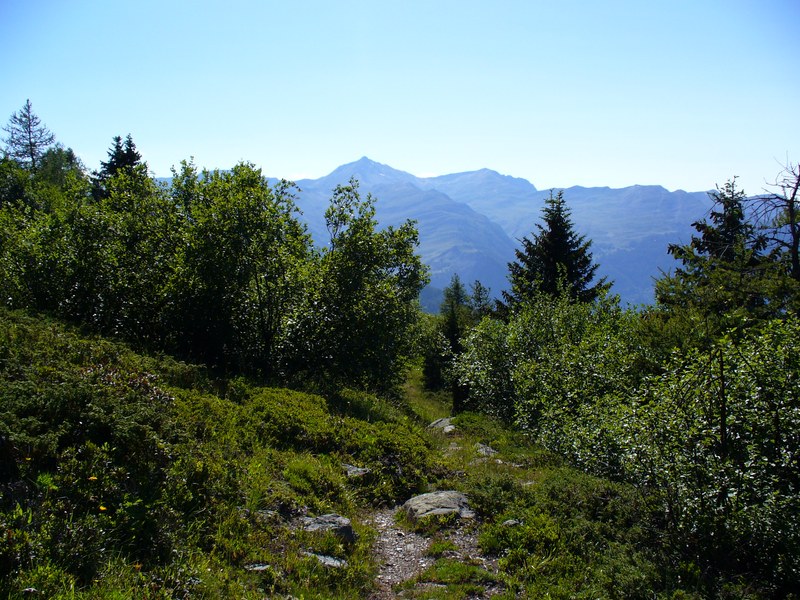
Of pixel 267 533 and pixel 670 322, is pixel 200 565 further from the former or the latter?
pixel 670 322

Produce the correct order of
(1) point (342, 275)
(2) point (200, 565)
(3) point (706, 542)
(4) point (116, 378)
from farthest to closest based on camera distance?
(1) point (342, 275) → (4) point (116, 378) → (3) point (706, 542) → (2) point (200, 565)

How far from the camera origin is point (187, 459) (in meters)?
7.27

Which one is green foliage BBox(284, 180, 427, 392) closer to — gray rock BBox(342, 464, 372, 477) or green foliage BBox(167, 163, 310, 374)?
green foliage BBox(167, 163, 310, 374)

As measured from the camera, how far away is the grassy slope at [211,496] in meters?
5.35

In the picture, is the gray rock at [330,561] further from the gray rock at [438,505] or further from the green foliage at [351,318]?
the green foliage at [351,318]

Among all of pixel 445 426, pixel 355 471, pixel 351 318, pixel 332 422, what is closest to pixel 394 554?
pixel 355 471

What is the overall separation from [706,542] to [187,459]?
8006 mm

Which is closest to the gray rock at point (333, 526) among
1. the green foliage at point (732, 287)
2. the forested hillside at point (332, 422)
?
the forested hillside at point (332, 422)

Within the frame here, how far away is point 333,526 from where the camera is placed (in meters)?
7.86

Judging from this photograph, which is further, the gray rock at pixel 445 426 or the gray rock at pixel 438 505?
the gray rock at pixel 445 426

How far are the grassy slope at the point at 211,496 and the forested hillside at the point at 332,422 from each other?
38 mm

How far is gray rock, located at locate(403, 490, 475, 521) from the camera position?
9.15m

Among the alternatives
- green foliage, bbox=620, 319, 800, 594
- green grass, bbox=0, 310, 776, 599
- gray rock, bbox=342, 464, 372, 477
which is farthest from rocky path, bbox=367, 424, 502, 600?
green foliage, bbox=620, 319, 800, 594

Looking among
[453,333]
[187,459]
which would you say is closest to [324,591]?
[187,459]
